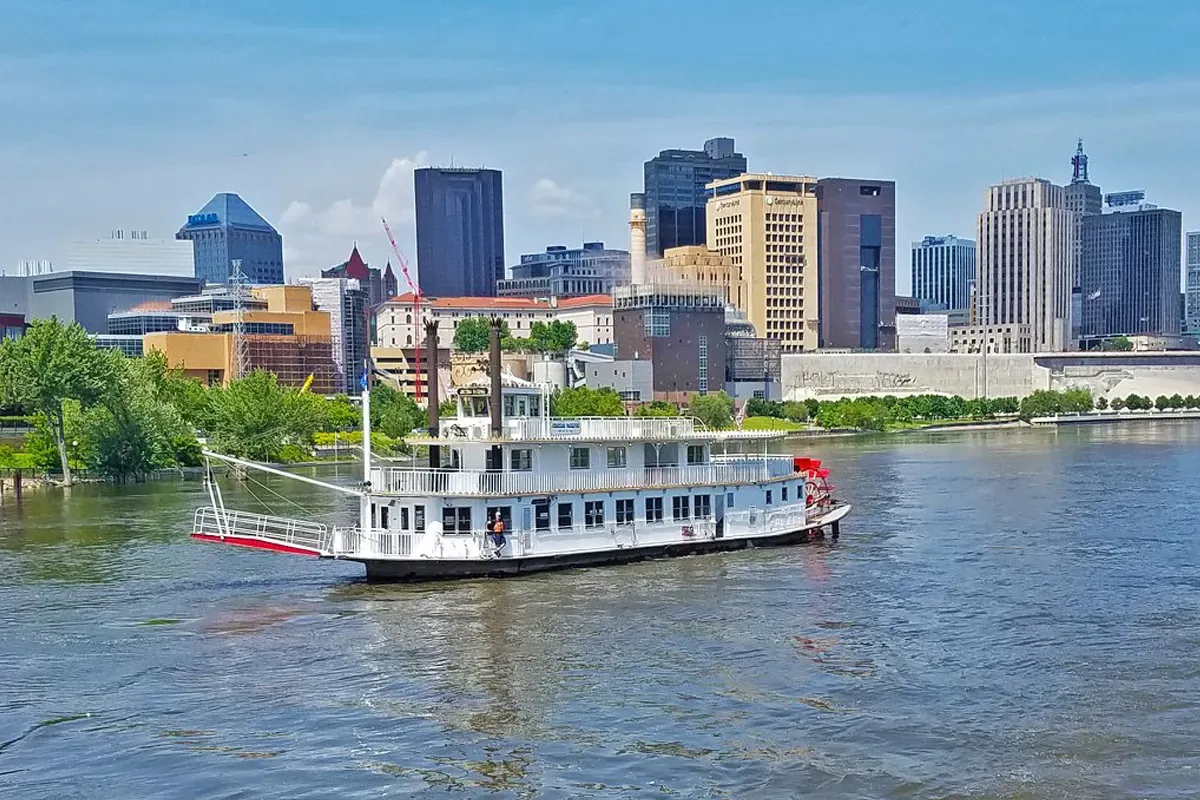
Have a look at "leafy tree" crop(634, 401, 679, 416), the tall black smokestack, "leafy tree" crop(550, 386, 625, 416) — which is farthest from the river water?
"leafy tree" crop(634, 401, 679, 416)

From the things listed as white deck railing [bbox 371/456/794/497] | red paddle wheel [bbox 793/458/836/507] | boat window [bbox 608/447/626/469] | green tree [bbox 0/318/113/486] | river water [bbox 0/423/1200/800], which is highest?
green tree [bbox 0/318/113/486]

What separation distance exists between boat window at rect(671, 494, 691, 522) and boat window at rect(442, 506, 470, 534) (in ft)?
31.7

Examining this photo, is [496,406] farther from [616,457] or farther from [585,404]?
[585,404]

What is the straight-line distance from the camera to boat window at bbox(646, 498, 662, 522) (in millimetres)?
52938

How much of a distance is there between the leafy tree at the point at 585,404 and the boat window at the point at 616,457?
81.3 metres

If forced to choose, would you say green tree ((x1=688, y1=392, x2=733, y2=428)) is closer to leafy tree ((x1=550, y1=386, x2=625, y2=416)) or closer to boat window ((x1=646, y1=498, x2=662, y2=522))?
leafy tree ((x1=550, y1=386, x2=625, y2=416))

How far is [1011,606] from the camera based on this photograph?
45.5 m

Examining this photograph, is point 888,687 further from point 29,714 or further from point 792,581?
point 29,714

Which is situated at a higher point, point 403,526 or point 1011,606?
point 403,526

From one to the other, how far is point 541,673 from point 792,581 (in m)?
16.1

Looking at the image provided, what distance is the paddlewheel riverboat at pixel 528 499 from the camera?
47406 mm

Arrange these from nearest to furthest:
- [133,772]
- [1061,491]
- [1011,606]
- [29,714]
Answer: [133,772] → [29,714] → [1011,606] → [1061,491]

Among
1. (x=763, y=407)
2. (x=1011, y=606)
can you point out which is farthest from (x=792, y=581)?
(x=763, y=407)

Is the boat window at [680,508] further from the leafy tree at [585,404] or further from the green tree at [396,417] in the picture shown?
the leafy tree at [585,404]
